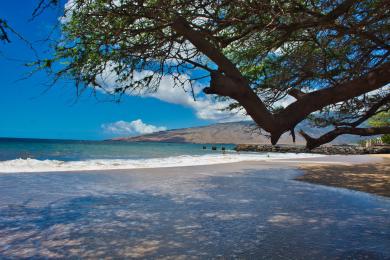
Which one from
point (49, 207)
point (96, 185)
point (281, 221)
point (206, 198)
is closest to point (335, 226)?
point (281, 221)

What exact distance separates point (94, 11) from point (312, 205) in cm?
615

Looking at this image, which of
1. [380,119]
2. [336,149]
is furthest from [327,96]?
[336,149]

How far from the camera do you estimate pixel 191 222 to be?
649 centimetres

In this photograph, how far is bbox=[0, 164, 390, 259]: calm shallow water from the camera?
15.9ft

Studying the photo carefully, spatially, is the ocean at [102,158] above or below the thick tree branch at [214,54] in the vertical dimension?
below

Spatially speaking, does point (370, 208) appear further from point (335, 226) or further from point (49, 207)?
point (49, 207)

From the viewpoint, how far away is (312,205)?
827 cm

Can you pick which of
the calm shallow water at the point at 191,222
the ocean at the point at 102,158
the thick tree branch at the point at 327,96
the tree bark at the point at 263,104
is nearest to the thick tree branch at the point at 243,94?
the tree bark at the point at 263,104

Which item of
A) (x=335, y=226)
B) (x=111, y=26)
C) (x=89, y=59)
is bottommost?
(x=335, y=226)

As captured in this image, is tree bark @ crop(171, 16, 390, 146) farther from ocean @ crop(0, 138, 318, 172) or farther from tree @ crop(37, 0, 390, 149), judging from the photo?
ocean @ crop(0, 138, 318, 172)

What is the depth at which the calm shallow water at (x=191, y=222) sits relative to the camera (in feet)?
15.9

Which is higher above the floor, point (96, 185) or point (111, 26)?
point (111, 26)

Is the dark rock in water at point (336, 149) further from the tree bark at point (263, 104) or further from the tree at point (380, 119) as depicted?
the tree bark at point (263, 104)

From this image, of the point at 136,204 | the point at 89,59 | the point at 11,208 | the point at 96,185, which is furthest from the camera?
the point at 96,185
